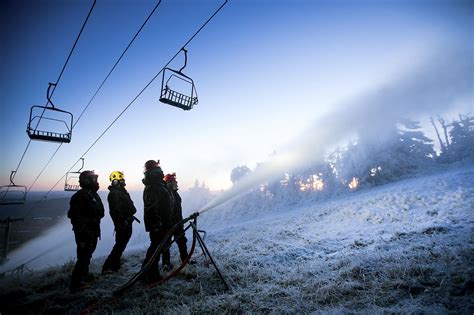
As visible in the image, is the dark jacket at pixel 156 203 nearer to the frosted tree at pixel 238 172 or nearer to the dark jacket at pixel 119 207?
the dark jacket at pixel 119 207

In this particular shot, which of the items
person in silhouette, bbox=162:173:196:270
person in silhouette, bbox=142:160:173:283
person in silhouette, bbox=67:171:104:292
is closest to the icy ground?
person in silhouette, bbox=67:171:104:292

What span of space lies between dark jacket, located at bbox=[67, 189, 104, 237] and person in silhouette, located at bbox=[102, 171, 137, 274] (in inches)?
18.2

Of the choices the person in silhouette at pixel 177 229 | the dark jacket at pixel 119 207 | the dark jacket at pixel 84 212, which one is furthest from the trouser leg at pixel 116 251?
the person in silhouette at pixel 177 229

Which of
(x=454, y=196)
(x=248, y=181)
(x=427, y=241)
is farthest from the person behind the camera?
(x=454, y=196)

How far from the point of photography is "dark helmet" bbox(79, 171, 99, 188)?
22.2 feet

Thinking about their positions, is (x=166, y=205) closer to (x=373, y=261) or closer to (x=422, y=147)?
(x=373, y=261)

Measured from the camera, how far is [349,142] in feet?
128

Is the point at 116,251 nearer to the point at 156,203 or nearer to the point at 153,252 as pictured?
the point at 153,252

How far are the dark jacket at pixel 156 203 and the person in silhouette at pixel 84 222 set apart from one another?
6.09ft

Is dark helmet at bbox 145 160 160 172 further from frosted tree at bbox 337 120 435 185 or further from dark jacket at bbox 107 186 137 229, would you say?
frosted tree at bbox 337 120 435 185

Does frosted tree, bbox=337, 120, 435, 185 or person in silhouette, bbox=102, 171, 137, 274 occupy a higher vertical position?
frosted tree, bbox=337, 120, 435, 185

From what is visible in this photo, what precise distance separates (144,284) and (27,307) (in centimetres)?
239

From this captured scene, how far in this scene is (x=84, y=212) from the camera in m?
6.51

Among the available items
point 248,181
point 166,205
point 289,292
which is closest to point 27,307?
point 166,205
